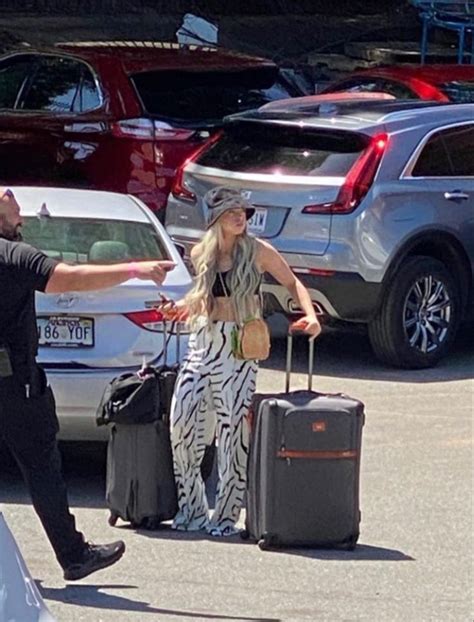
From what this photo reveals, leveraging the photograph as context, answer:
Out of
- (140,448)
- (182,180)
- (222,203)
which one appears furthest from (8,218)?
(182,180)

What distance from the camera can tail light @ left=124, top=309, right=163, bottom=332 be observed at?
310 inches

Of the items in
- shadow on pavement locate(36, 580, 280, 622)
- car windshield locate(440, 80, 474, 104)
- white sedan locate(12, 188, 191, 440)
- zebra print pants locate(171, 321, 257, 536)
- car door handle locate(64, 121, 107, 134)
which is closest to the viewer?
shadow on pavement locate(36, 580, 280, 622)

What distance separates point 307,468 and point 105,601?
1.13 meters

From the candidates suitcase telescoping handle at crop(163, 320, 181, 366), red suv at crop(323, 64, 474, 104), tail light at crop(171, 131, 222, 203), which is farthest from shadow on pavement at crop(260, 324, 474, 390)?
suitcase telescoping handle at crop(163, 320, 181, 366)

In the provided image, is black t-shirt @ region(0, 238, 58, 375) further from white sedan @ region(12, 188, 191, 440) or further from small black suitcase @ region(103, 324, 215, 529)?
white sedan @ region(12, 188, 191, 440)

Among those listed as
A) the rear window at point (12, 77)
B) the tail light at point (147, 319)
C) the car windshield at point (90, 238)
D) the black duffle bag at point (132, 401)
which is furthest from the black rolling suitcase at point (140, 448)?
the rear window at point (12, 77)

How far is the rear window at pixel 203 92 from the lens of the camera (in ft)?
44.1

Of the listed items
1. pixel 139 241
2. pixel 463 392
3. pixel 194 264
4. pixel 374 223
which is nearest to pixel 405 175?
pixel 374 223

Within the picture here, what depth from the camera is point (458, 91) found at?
547 inches

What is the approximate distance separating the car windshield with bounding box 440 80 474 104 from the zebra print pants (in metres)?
6.77

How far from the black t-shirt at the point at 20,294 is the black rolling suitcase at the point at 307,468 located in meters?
1.19

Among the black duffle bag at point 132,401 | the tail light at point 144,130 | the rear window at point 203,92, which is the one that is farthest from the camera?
the rear window at point 203,92

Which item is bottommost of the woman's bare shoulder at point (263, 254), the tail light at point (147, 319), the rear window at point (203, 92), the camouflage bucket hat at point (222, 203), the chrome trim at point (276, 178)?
the tail light at point (147, 319)

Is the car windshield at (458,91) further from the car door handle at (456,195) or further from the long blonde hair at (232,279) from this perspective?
the long blonde hair at (232,279)
